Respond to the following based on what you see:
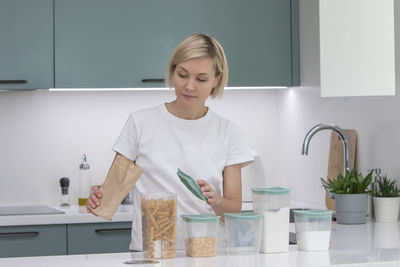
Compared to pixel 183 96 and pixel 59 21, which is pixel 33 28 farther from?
pixel 183 96

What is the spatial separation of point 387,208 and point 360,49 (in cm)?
71

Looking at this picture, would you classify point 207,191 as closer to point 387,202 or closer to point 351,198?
point 351,198

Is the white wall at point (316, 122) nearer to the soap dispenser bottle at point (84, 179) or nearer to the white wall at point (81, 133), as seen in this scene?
the white wall at point (81, 133)

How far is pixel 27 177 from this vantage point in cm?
398

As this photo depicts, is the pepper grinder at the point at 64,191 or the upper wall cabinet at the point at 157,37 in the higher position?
the upper wall cabinet at the point at 157,37

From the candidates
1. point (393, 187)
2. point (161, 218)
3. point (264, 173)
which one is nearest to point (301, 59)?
point (264, 173)

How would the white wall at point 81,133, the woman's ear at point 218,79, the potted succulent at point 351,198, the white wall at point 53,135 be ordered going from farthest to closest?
the white wall at point 53,135, the white wall at point 81,133, the potted succulent at point 351,198, the woman's ear at point 218,79

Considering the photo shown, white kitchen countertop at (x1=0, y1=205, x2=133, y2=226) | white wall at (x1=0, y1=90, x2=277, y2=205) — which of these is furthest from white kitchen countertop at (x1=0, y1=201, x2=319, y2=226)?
white wall at (x1=0, y1=90, x2=277, y2=205)

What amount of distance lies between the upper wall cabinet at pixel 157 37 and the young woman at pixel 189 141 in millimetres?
1243

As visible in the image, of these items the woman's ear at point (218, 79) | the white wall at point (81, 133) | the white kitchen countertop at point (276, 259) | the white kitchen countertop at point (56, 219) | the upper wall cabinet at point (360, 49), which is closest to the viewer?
the white kitchen countertop at point (276, 259)

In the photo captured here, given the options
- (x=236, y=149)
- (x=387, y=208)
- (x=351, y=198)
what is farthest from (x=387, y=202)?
(x=236, y=149)

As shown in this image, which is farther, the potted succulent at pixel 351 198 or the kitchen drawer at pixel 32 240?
the kitchen drawer at pixel 32 240

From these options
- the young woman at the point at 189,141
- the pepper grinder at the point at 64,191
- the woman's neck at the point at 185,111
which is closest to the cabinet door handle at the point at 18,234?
the pepper grinder at the point at 64,191

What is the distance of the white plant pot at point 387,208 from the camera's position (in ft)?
9.91
